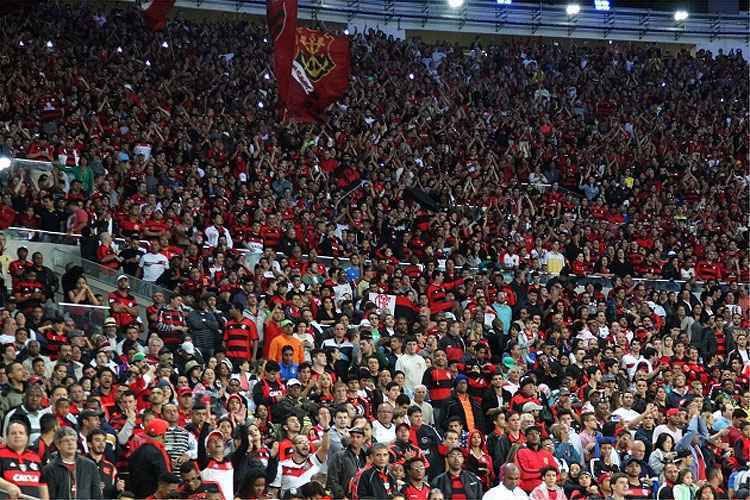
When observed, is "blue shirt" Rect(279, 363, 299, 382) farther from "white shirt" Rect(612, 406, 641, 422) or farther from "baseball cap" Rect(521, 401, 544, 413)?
"white shirt" Rect(612, 406, 641, 422)

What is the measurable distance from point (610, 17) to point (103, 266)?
25.7m

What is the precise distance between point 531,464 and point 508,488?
80cm

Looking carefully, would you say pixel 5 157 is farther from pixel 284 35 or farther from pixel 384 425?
pixel 384 425

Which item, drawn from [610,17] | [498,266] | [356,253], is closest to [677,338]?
[498,266]

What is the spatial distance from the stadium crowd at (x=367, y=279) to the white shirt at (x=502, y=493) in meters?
0.24

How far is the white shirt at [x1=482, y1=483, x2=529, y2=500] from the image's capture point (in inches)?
512

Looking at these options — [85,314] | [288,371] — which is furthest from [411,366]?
[85,314]

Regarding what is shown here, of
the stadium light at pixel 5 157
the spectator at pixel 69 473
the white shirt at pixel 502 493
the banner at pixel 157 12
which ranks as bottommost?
the white shirt at pixel 502 493

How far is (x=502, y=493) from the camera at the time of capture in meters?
13.1

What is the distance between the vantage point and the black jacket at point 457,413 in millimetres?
15453

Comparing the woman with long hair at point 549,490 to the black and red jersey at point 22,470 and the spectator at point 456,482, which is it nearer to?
the spectator at point 456,482

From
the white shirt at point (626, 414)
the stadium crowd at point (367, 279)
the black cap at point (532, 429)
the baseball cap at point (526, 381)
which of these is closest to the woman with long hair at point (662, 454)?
the stadium crowd at point (367, 279)

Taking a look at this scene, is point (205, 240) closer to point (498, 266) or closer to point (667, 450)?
point (498, 266)

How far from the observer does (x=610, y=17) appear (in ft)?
131
